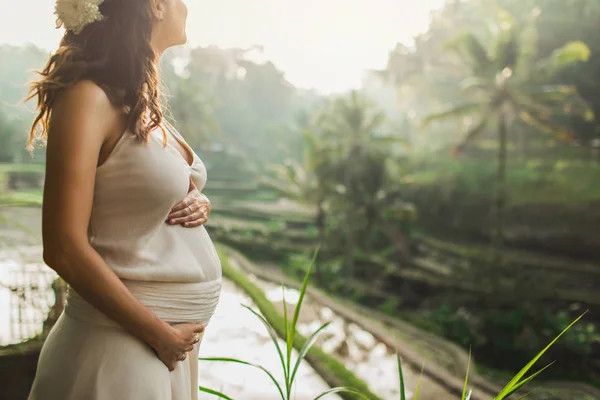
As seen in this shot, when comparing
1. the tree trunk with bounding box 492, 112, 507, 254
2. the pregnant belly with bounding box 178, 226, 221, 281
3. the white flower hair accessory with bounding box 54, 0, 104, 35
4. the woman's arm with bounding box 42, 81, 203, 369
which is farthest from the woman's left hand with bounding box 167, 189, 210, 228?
the tree trunk with bounding box 492, 112, 507, 254

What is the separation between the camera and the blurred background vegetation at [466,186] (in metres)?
8.99

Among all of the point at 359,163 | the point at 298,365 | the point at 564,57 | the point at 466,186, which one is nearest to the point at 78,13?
the point at 298,365

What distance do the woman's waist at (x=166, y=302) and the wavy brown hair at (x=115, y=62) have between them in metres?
0.18

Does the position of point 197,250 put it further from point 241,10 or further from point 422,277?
point 241,10

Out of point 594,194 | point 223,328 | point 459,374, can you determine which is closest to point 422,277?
point 594,194

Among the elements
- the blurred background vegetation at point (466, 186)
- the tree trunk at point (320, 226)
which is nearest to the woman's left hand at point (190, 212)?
the blurred background vegetation at point (466, 186)

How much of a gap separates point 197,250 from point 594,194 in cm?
1076

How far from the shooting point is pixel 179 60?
1434 cm

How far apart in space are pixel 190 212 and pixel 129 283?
4.9 inches

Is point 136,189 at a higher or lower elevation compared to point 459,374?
higher

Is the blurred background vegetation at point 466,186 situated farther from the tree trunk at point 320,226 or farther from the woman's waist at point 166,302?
the woman's waist at point 166,302

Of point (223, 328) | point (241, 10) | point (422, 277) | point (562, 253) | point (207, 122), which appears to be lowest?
point (422, 277)

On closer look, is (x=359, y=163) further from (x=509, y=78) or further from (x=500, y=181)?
(x=509, y=78)

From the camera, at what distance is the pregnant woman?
1.76ft
